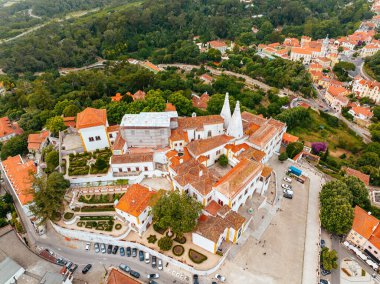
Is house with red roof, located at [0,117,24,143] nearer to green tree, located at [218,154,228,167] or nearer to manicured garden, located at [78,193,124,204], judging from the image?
manicured garden, located at [78,193,124,204]

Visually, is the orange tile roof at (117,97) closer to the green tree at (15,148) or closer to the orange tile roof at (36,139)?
the orange tile roof at (36,139)

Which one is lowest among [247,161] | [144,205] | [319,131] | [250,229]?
[319,131]

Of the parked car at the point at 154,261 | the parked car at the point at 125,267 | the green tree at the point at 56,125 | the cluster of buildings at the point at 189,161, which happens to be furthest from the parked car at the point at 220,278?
the green tree at the point at 56,125

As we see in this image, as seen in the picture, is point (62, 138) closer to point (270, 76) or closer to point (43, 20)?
point (270, 76)

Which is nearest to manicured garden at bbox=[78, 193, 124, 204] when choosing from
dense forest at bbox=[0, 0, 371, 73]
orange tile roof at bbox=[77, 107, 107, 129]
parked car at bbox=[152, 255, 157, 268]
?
parked car at bbox=[152, 255, 157, 268]

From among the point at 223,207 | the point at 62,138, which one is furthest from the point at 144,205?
the point at 62,138

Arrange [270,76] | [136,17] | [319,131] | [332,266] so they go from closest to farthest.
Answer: [332,266], [319,131], [270,76], [136,17]
